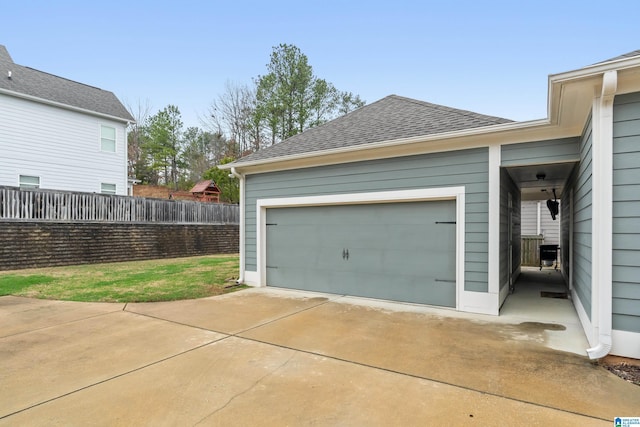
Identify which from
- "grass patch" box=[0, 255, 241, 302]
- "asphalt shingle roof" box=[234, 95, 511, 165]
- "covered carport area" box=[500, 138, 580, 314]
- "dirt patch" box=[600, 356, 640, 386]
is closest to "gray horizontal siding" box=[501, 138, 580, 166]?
"covered carport area" box=[500, 138, 580, 314]

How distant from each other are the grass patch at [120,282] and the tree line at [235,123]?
13651 mm

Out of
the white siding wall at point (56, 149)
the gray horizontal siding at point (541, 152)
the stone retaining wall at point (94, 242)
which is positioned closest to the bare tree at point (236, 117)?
the white siding wall at point (56, 149)

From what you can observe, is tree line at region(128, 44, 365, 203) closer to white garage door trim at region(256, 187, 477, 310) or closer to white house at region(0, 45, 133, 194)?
white house at region(0, 45, 133, 194)

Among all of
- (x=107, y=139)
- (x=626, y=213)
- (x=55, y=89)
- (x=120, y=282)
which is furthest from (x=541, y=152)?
(x=55, y=89)

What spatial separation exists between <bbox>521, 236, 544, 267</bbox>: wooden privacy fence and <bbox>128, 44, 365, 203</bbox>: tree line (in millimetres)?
13748

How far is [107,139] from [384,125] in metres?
13.2

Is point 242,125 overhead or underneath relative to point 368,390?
overhead

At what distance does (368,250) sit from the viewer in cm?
600

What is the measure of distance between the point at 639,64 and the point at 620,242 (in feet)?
5.36

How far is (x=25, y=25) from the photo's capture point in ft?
43.5

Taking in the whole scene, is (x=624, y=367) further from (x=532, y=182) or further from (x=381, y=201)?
(x=532, y=182)

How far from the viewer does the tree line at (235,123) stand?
2047 centimetres

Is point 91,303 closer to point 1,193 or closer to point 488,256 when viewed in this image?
point 1,193

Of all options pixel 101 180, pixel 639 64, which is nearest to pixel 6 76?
pixel 101 180
